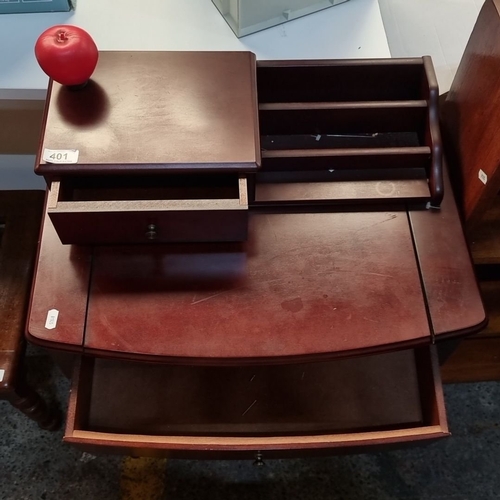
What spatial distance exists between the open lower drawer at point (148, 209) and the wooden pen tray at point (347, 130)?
9 centimetres

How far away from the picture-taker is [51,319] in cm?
77

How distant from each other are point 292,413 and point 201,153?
0.49 metres

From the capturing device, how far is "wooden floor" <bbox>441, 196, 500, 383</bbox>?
0.95 meters

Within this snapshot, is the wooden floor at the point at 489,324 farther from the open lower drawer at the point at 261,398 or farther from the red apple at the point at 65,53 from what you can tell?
the red apple at the point at 65,53

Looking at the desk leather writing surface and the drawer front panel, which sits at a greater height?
the drawer front panel

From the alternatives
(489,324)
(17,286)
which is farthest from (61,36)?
(489,324)

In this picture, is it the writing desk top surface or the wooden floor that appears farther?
the wooden floor

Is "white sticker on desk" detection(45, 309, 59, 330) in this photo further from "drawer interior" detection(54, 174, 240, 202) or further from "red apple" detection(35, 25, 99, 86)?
"red apple" detection(35, 25, 99, 86)

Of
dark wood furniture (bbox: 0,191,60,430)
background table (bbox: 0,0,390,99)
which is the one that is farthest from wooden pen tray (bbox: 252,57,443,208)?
dark wood furniture (bbox: 0,191,60,430)

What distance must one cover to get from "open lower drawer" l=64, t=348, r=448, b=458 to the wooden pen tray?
0.28m

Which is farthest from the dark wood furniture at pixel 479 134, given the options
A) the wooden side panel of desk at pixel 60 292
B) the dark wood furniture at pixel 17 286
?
the dark wood furniture at pixel 17 286

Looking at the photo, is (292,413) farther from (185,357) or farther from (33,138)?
(33,138)

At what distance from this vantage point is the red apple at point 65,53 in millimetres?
688

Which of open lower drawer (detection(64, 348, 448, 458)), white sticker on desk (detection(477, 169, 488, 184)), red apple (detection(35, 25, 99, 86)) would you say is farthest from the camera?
open lower drawer (detection(64, 348, 448, 458))
